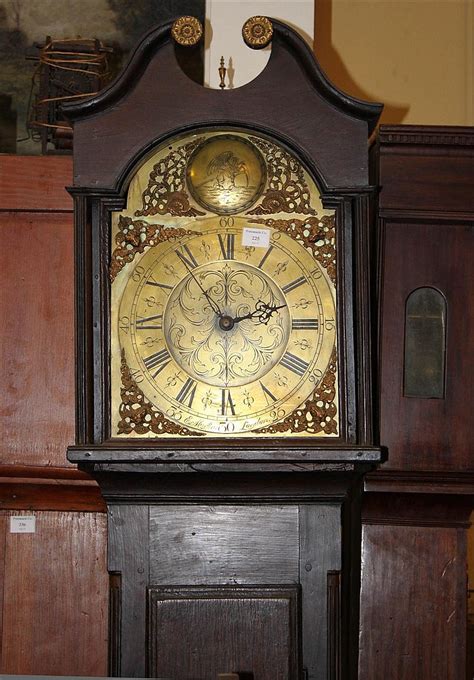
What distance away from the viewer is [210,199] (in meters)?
2.89

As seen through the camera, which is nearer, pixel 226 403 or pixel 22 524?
pixel 226 403

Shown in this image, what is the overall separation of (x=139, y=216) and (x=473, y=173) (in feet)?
3.09

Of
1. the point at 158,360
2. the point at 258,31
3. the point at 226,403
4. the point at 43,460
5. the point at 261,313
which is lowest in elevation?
the point at 43,460

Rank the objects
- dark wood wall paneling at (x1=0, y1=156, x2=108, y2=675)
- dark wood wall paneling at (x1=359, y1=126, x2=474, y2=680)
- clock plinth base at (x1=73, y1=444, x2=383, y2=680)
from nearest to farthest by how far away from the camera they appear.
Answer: clock plinth base at (x1=73, y1=444, x2=383, y2=680) → dark wood wall paneling at (x1=359, y1=126, x2=474, y2=680) → dark wood wall paneling at (x1=0, y1=156, x2=108, y2=675)

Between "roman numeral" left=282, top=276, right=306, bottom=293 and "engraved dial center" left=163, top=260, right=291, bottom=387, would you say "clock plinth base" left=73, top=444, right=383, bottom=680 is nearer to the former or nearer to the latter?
"engraved dial center" left=163, top=260, right=291, bottom=387

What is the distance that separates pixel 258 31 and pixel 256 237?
502mm

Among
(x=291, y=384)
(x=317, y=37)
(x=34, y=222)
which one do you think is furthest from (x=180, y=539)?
(x=317, y=37)

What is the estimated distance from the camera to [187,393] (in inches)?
112

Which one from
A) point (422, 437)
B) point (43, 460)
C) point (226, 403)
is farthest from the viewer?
point (43, 460)

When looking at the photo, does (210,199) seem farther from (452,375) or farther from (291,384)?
(452,375)

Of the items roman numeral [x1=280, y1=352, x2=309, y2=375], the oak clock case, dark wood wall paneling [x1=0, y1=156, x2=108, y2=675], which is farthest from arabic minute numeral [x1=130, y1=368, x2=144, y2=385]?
dark wood wall paneling [x1=0, y1=156, x2=108, y2=675]

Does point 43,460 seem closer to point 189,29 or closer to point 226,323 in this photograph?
point 226,323

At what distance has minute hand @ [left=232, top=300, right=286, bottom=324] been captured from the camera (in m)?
2.86

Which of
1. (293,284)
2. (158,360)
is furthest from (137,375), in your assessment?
(293,284)
